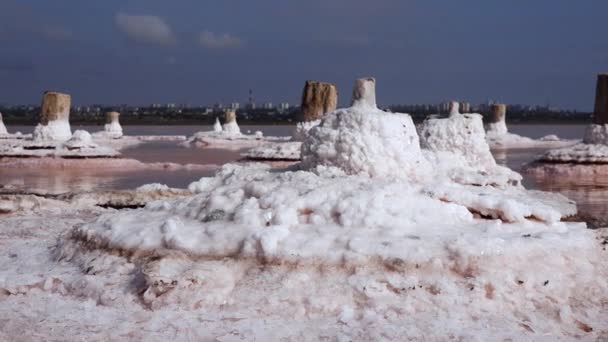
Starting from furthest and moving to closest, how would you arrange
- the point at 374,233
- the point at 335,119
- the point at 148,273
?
the point at 335,119 → the point at 374,233 → the point at 148,273

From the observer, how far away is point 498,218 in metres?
4.80

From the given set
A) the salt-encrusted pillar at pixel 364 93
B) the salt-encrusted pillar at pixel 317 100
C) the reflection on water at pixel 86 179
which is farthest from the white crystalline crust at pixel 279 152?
the salt-encrusted pillar at pixel 364 93

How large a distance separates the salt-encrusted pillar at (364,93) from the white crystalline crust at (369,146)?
1.80 feet

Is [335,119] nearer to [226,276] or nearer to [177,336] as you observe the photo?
[226,276]

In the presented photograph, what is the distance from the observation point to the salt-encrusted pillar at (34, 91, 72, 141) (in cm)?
1759

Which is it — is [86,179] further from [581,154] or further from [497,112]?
[497,112]

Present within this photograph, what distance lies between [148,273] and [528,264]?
222cm

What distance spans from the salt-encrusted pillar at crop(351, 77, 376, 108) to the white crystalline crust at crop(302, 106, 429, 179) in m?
0.55

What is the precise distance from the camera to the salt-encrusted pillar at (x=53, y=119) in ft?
57.7

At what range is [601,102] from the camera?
14.7m

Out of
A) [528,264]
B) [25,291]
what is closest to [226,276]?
[25,291]

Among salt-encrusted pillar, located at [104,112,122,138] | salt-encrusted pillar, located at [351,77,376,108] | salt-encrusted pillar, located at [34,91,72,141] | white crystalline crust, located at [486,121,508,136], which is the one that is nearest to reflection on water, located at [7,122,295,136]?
salt-encrusted pillar, located at [104,112,122,138]

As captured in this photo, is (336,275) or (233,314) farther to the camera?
(336,275)

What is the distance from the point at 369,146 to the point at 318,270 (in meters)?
1.79
